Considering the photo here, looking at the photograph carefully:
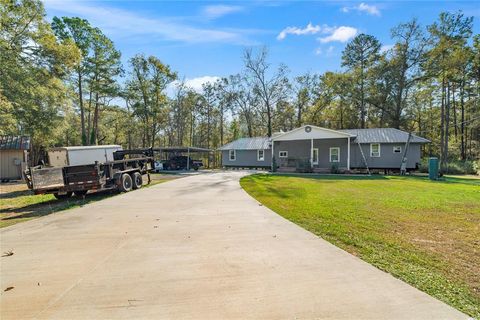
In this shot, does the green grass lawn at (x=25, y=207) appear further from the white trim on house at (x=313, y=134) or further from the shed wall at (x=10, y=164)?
the white trim on house at (x=313, y=134)

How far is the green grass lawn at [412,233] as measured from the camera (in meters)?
3.29

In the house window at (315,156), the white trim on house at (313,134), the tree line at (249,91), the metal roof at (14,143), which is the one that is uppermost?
the tree line at (249,91)

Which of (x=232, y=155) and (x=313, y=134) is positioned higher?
(x=313, y=134)

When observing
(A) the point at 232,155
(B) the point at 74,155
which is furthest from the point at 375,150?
(B) the point at 74,155

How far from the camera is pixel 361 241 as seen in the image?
4.82 metres

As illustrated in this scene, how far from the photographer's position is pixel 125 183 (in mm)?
12172

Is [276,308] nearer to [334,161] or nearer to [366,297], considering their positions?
[366,297]

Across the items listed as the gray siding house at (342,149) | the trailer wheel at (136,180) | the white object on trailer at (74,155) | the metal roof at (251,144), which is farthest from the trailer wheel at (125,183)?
the metal roof at (251,144)

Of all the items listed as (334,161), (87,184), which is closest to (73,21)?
(87,184)

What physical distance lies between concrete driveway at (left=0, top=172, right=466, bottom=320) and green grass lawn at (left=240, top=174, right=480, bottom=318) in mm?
344

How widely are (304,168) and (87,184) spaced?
17.8 m

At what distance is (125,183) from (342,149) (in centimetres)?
1940

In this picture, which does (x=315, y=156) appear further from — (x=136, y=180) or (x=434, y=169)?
(x=136, y=180)

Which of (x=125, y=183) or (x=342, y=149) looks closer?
(x=125, y=183)
